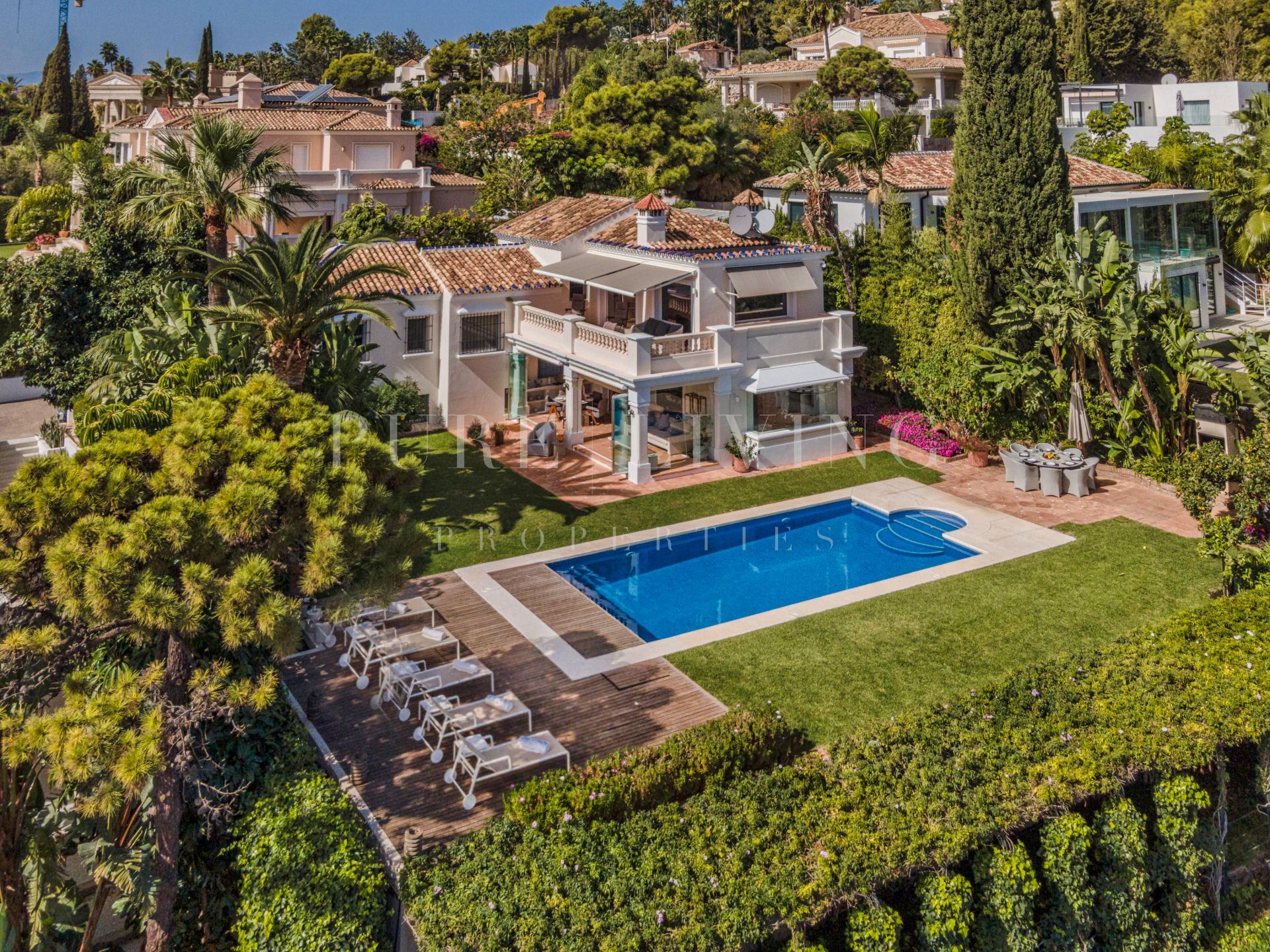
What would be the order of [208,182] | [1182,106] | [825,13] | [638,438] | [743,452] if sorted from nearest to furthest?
[208,182], [638,438], [743,452], [1182,106], [825,13]

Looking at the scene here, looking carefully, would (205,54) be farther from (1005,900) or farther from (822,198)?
(1005,900)

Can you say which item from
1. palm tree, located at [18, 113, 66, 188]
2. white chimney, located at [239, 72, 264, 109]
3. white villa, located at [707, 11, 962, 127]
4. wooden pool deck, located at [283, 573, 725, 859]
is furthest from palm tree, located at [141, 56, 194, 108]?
wooden pool deck, located at [283, 573, 725, 859]

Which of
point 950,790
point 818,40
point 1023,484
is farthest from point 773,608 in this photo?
point 818,40

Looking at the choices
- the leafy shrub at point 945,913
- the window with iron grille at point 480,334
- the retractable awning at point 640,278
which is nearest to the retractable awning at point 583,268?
the retractable awning at point 640,278

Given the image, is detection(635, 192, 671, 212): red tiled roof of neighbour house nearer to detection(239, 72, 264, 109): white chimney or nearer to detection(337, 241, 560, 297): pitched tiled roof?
detection(337, 241, 560, 297): pitched tiled roof

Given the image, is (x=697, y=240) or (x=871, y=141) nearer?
(x=697, y=240)

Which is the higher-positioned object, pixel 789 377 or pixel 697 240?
pixel 697 240

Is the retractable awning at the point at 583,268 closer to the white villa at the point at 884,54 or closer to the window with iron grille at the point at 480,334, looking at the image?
the window with iron grille at the point at 480,334

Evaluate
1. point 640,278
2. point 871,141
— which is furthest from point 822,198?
point 640,278
